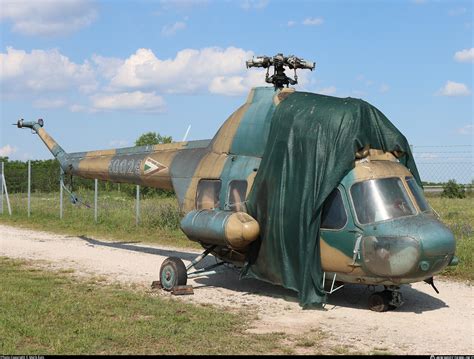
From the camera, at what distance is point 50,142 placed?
1595cm

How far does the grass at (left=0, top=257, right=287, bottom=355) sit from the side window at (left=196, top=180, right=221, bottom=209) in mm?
1837

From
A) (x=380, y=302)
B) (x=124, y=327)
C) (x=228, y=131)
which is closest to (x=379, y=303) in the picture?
(x=380, y=302)

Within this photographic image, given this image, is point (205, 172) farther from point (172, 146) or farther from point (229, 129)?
point (172, 146)

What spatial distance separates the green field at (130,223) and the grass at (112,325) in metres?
6.11

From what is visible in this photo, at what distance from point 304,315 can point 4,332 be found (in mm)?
4040

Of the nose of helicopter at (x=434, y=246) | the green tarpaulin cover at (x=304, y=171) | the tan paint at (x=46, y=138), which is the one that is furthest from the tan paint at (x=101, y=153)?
the nose of helicopter at (x=434, y=246)

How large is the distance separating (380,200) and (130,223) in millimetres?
13883

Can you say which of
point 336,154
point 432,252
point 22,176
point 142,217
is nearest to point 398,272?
point 432,252

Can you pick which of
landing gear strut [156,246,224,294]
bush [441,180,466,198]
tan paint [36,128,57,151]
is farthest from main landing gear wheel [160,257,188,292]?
bush [441,180,466,198]

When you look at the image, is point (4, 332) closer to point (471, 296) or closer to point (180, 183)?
point (180, 183)

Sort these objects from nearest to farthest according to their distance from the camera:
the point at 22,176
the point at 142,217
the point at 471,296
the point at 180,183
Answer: the point at 471,296, the point at 180,183, the point at 142,217, the point at 22,176

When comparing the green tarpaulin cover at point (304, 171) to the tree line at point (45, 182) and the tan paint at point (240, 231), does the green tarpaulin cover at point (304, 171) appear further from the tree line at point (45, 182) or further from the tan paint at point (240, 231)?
the tree line at point (45, 182)

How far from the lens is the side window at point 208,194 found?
10.4 m

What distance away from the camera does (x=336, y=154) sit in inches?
336
